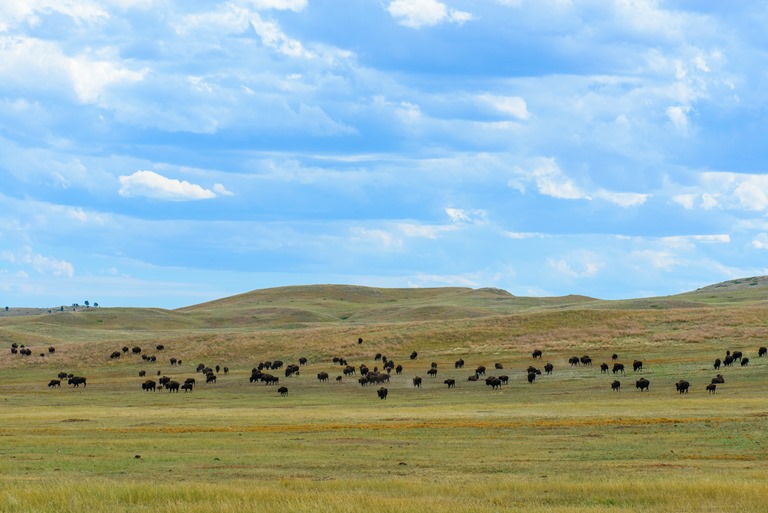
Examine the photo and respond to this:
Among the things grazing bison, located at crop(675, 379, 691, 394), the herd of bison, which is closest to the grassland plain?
the herd of bison

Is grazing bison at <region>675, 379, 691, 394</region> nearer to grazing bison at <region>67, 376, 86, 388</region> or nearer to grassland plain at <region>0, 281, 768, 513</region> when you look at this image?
grassland plain at <region>0, 281, 768, 513</region>

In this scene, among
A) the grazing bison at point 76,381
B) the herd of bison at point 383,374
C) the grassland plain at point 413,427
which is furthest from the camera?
the grazing bison at point 76,381

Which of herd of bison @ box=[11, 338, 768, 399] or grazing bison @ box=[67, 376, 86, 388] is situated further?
grazing bison @ box=[67, 376, 86, 388]

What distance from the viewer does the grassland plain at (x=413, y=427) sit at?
834 inches

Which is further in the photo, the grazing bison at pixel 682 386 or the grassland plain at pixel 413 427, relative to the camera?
the grazing bison at pixel 682 386

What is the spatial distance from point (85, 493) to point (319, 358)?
252ft

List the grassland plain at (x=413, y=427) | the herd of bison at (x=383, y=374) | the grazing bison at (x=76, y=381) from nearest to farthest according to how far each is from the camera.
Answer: the grassland plain at (x=413, y=427)
the herd of bison at (x=383, y=374)
the grazing bison at (x=76, y=381)

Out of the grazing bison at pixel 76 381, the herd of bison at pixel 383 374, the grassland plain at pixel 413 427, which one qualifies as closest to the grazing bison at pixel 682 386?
the herd of bison at pixel 383 374

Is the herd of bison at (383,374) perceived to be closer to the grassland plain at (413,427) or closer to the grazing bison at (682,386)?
the grazing bison at (682,386)

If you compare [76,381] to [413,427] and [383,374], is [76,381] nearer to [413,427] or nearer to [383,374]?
[383,374]

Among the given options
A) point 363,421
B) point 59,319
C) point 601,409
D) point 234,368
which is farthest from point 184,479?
point 59,319

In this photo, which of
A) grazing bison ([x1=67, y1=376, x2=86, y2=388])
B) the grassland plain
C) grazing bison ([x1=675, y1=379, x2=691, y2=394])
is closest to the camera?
the grassland plain

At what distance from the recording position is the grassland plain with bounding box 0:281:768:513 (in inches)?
834

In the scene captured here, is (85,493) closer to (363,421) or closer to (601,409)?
(363,421)
